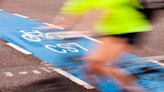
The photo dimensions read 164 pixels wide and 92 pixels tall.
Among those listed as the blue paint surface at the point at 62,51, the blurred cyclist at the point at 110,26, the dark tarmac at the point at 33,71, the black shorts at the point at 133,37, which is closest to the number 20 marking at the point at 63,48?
the blue paint surface at the point at 62,51

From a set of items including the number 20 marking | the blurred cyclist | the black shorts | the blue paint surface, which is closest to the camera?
the blurred cyclist

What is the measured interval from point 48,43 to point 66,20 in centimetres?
465

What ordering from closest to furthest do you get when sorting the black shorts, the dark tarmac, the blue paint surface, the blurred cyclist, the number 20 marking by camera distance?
the blurred cyclist < the black shorts < the blue paint surface < the dark tarmac < the number 20 marking

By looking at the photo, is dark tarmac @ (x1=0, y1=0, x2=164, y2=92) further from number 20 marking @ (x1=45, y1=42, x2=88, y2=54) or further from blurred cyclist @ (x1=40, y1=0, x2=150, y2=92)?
number 20 marking @ (x1=45, y1=42, x2=88, y2=54)

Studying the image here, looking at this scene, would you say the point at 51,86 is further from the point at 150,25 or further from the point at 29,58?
the point at 29,58

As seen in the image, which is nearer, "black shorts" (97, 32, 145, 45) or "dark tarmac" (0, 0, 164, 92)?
"black shorts" (97, 32, 145, 45)

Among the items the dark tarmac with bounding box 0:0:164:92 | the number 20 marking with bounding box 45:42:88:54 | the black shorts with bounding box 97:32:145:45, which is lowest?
the dark tarmac with bounding box 0:0:164:92

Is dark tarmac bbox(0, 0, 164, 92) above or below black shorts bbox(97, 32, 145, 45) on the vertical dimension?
below

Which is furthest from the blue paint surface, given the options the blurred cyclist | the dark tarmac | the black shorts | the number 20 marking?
the black shorts

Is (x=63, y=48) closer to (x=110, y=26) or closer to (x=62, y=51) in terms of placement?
(x=62, y=51)

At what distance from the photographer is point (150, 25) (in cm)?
474

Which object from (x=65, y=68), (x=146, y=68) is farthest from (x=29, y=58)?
(x=146, y=68)

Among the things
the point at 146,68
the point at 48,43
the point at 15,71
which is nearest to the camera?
the point at 146,68

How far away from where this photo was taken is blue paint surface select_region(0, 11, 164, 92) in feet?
19.2
